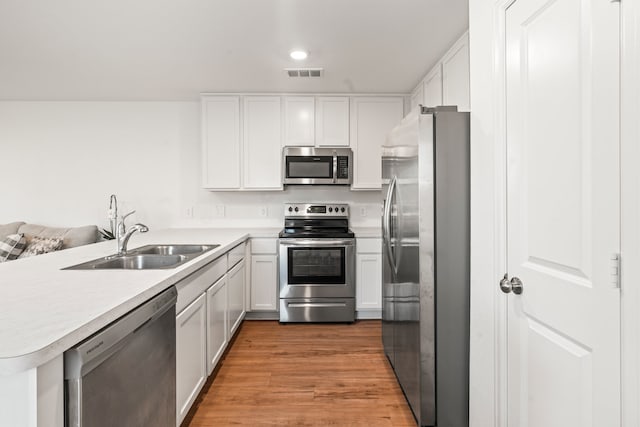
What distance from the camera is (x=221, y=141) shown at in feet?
12.6

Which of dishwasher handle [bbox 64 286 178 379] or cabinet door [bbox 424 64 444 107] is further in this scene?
cabinet door [bbox 424 64 444 107]

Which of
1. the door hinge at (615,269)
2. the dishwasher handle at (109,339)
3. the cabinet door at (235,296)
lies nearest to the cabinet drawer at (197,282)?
the dishwasher handle at (109,339)

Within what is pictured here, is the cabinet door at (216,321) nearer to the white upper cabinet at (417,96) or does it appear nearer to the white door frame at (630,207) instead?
the white door frame at (630,207)

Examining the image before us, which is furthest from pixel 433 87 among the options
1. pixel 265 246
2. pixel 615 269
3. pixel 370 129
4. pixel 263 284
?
pixel 615 269

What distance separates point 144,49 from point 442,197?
2.47 metres

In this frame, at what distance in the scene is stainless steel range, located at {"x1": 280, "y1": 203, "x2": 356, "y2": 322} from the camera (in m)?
3.49

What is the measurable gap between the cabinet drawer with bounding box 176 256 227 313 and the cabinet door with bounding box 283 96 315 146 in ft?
5.82

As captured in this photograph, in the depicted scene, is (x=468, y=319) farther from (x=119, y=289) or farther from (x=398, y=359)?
(x=119, y=289)

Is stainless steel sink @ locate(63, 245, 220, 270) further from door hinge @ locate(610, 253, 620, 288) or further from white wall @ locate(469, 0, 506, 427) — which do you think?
door hinge @ locate(610, 253, 620, 288)

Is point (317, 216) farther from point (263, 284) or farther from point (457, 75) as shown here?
point (457, 75)

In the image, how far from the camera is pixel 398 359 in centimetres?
225

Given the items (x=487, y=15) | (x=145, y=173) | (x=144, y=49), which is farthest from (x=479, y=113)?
(x=145, y=173)

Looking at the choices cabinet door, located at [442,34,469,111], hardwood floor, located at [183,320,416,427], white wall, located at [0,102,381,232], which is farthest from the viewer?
white wall, located at [0,102,381,232]

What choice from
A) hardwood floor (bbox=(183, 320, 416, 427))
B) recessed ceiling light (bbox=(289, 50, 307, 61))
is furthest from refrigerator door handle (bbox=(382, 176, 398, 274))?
recessed ceiling light (bbox=(289, 50, 307, 61))
